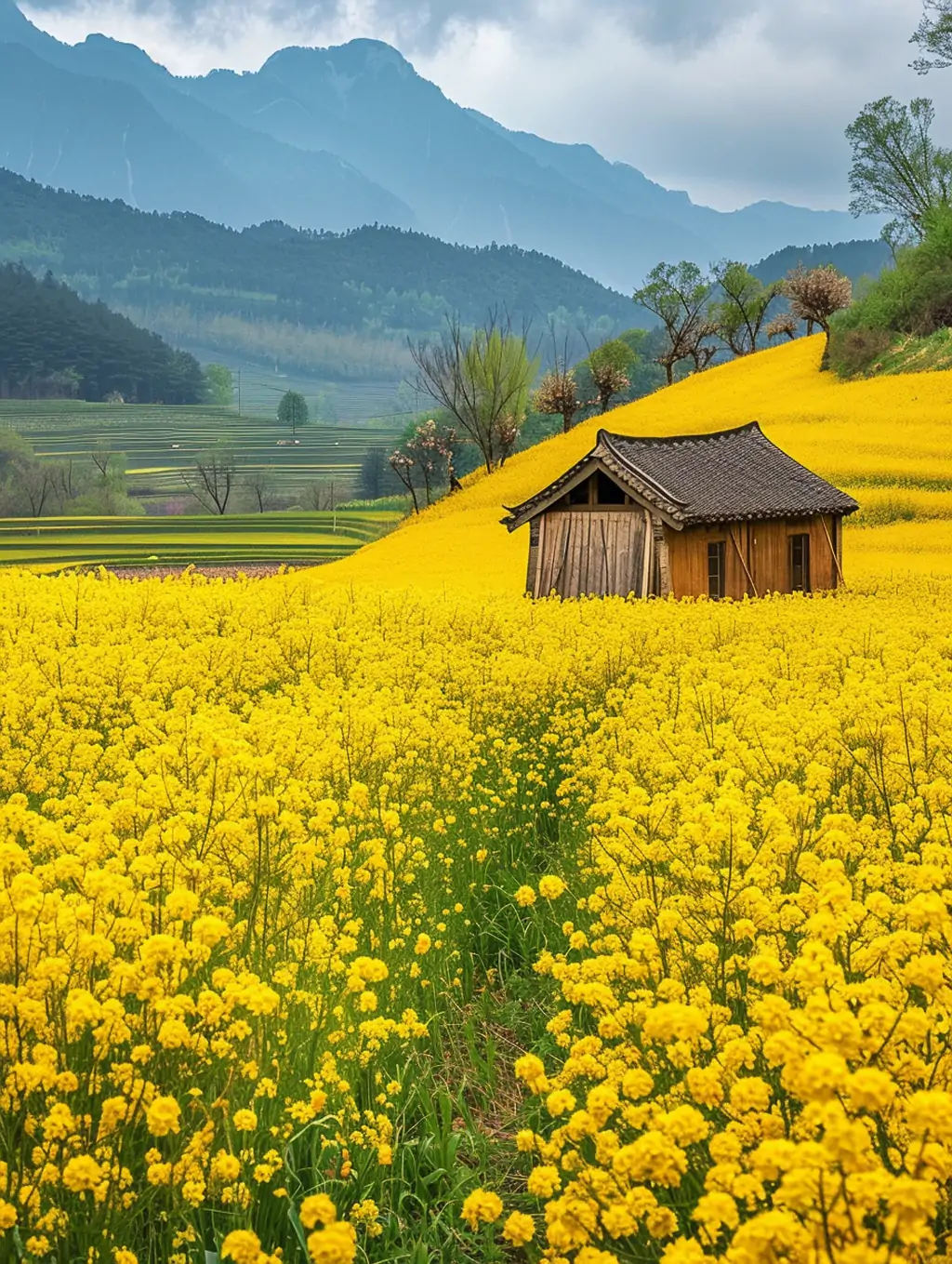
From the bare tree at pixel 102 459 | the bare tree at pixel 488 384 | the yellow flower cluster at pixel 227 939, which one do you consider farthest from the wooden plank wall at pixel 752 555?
the bare tree at pixel 102 459

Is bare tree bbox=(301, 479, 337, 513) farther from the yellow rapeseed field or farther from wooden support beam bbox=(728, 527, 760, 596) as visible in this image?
the yellow rapeseed field

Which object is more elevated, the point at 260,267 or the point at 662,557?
the point at 260,267

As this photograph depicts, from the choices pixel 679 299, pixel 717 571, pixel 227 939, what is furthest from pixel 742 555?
pixel 679 299

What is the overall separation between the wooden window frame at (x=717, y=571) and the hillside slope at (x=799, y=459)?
469cm

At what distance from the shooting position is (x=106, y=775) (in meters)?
7.64

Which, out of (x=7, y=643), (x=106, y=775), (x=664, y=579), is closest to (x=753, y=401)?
(x=664, y=579)

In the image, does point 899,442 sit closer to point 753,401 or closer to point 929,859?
point 753,401

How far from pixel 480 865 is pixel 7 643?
Result: 7.23 metres

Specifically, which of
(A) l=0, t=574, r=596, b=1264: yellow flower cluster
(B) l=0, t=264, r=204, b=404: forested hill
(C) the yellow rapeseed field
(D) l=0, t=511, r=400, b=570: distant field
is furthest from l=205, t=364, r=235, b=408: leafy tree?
(A) l=0, t=574, r=596, b=1264: yellow flower cluster

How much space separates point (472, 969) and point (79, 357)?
271ft

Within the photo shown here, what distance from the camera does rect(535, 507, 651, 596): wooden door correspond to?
23.8 meters

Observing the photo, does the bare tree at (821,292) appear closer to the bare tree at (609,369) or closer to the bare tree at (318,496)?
the bare tree at (609,369)

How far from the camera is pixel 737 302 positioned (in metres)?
78.0

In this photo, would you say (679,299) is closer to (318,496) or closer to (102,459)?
(318,496)
